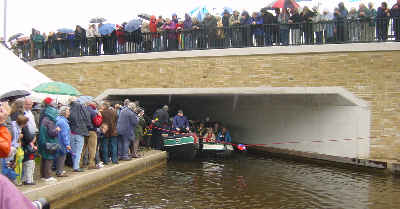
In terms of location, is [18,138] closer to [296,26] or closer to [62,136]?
[62,136]

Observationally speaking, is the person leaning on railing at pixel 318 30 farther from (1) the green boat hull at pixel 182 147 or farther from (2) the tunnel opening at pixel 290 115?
(1) the green boat hull at pixel 182 147

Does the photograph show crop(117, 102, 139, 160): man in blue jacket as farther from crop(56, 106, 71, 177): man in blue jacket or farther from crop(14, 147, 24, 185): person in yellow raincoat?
crop(14, 147, 24, 185): person in yellow raincoat

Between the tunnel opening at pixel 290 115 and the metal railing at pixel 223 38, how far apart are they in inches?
73.7

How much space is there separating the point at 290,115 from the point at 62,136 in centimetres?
1077

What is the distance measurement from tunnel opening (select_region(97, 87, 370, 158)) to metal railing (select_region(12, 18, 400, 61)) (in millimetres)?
1872

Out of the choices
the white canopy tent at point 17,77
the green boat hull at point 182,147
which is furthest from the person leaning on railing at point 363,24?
the white canopy tent at point 17,77

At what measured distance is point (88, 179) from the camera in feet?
30.1

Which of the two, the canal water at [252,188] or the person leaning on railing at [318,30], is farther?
the person leaning on railing at [318,30]

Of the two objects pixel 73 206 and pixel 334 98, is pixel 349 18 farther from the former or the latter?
pixel 73 206

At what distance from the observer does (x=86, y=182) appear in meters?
9.09

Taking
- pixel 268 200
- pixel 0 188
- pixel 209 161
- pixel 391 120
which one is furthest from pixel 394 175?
pixel 0 188

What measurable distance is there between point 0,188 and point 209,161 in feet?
43.4

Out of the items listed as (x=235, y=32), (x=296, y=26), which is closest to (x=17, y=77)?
(x=235, y=32)

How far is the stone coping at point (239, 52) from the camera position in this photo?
13516 millimetres
